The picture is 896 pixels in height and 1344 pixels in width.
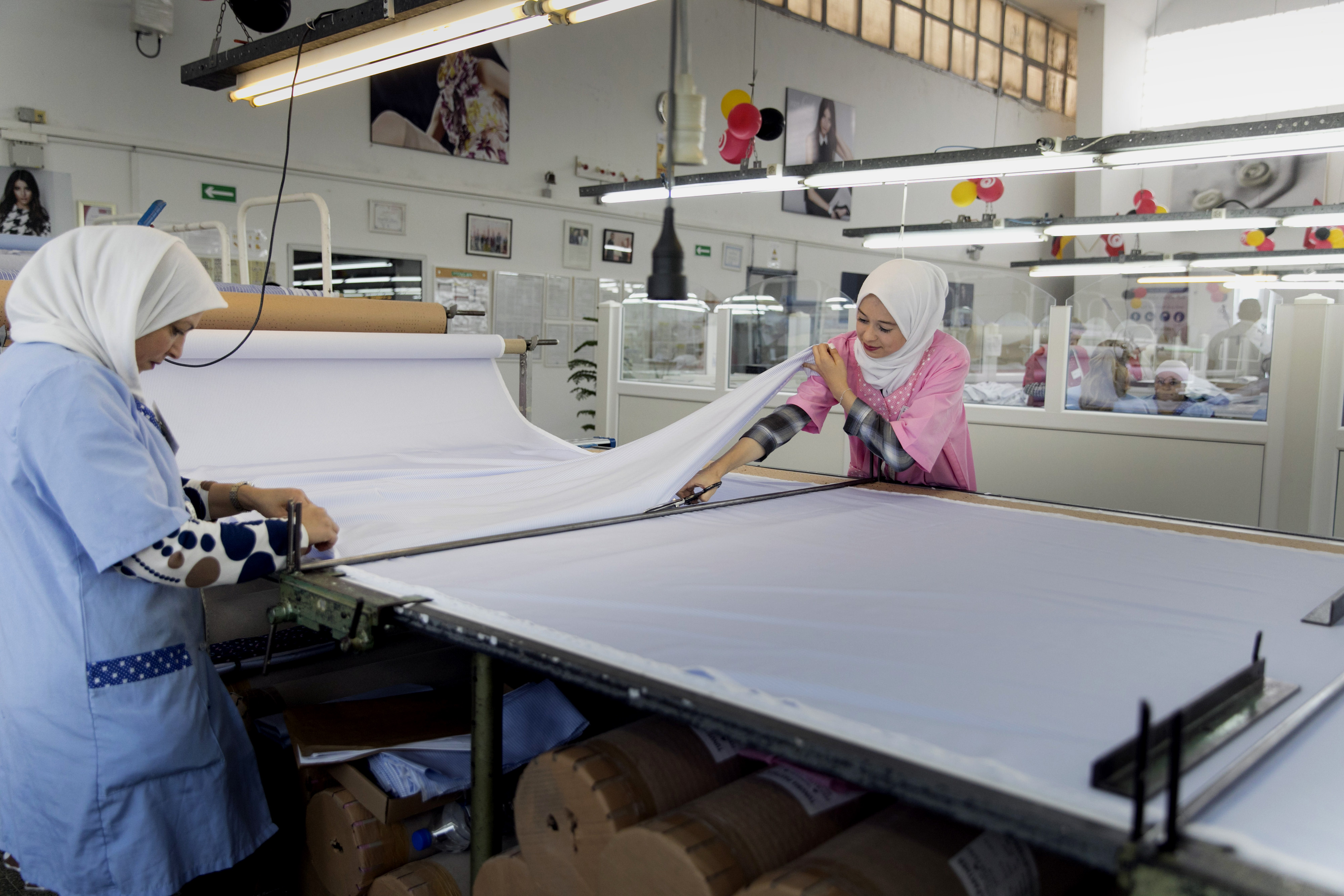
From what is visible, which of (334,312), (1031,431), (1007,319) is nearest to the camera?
(334,312)

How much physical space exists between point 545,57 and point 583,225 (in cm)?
140

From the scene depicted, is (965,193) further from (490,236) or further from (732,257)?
(490,236)

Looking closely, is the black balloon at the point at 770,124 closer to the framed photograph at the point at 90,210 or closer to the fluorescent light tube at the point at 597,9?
the fluorescent light tube at the point at 597,9

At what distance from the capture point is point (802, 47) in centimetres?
949

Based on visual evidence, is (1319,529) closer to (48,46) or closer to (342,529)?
(342,529)

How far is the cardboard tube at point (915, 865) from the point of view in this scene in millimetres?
843

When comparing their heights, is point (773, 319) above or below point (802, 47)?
below

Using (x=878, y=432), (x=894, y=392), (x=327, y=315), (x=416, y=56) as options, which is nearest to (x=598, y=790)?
(x=878, y=432)

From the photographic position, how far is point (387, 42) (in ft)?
8.74

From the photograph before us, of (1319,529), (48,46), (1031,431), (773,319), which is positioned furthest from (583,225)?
(1319,529)

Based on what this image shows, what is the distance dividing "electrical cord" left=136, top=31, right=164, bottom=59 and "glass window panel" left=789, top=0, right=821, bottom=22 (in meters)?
6.06

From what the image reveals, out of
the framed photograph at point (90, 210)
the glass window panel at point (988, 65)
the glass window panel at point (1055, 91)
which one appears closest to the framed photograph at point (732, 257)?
the glass window panel at point (988, 65)

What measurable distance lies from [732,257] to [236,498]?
8.01 metres

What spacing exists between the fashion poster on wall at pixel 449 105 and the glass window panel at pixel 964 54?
655 centimetres
